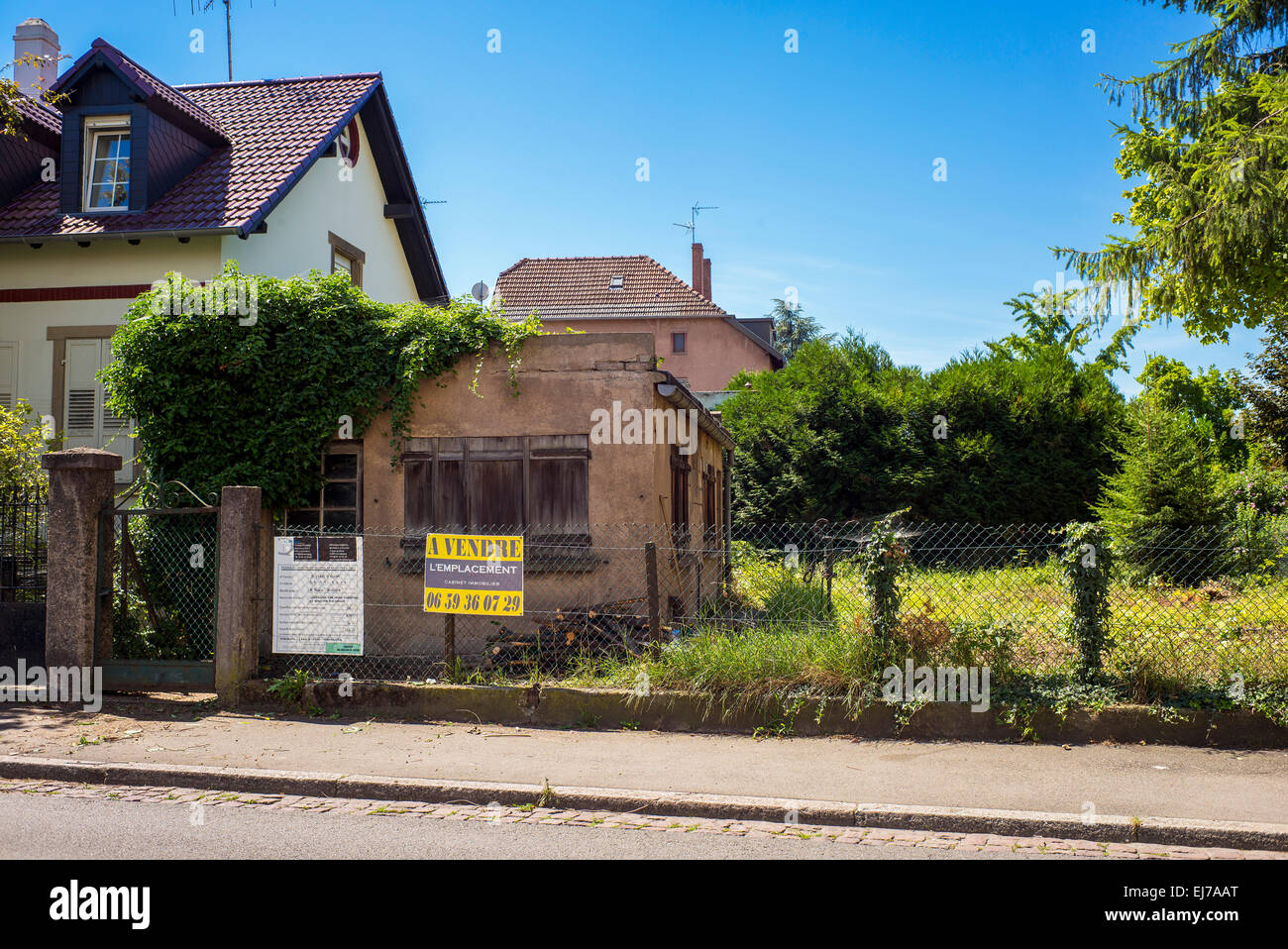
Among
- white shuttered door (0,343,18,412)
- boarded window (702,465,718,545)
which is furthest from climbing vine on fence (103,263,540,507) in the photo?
boarded window (702,465,718,545)

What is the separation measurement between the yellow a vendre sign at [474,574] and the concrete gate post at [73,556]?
3.30 m

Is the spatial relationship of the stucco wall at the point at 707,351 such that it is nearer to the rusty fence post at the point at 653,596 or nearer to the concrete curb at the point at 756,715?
the rusty fence post at the point at 653,596

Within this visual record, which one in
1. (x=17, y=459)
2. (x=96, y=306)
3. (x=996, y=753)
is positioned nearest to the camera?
(x=996, y=753)

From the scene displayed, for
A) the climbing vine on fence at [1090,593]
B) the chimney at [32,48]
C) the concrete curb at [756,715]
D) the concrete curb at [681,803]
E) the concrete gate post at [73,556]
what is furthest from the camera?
the chimney at [32,48]

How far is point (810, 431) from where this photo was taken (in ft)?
83.3

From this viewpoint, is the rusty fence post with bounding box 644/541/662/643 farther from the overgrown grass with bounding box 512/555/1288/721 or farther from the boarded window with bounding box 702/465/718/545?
the boarded window with bounding box 702/465/718/545

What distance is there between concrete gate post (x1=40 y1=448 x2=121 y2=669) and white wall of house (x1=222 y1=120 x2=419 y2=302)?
6436 millimetres

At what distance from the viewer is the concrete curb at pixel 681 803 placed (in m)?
5.51

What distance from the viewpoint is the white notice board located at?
9195mm

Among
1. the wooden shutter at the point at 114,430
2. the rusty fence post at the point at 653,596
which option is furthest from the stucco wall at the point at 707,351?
the rusty fence post at the point at 653,596

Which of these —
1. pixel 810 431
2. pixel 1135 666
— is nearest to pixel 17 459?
pixel 1135 666

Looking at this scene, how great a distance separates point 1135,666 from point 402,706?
6.07 meters
